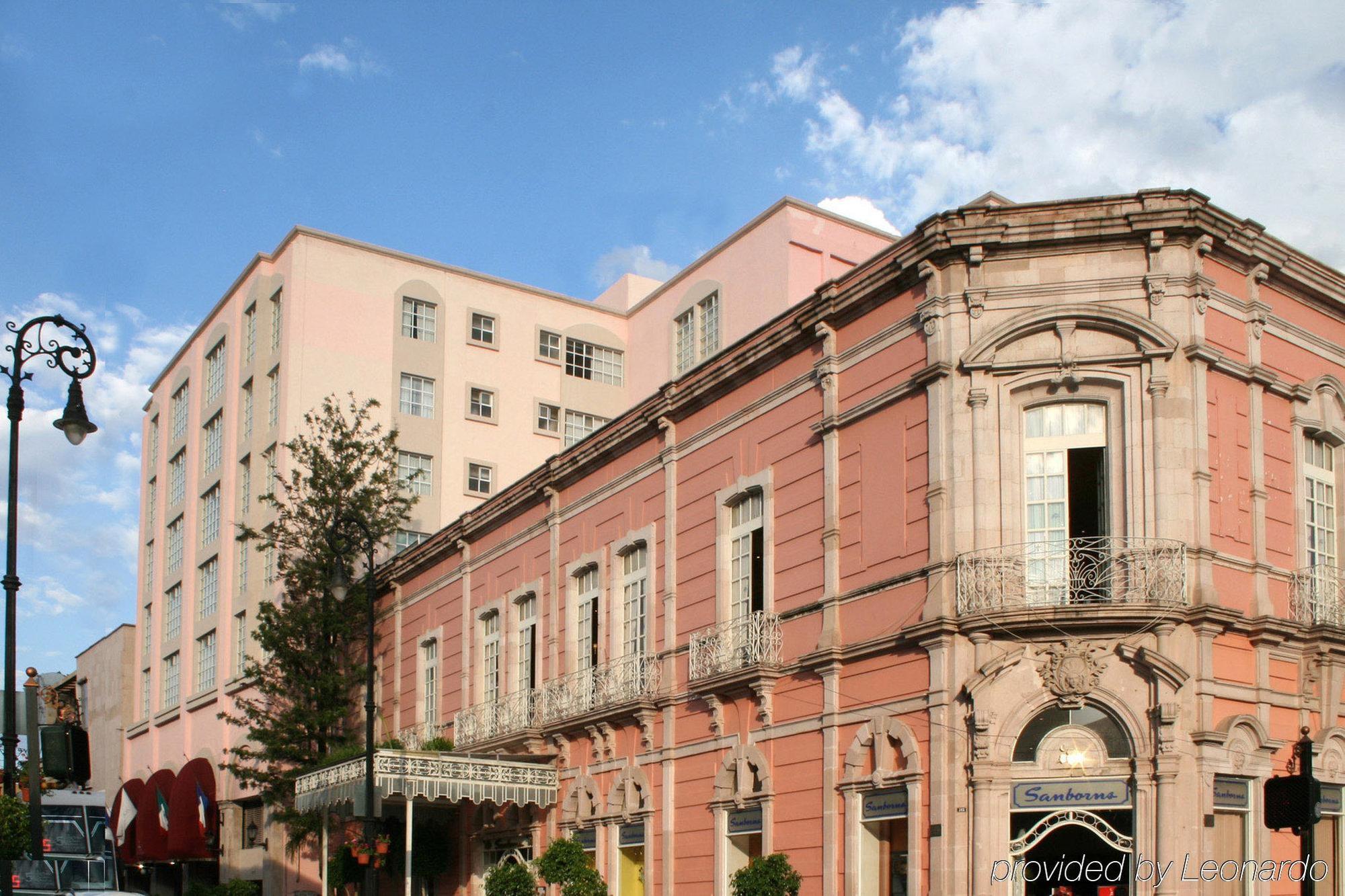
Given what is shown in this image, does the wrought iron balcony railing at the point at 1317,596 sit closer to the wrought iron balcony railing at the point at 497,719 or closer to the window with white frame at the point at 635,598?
the window with white frame at the point at 635,598

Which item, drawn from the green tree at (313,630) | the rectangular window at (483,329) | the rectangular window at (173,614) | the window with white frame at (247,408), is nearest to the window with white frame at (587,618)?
the green tree at (313,630)

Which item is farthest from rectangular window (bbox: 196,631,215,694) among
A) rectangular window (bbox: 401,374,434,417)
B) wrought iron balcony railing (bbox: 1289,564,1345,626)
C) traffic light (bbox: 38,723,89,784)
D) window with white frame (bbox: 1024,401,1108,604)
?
wrought iron balcony railing (bbox: 1289,564,1345,626)

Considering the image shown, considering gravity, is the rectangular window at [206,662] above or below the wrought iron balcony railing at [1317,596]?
below

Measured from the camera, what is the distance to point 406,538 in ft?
137

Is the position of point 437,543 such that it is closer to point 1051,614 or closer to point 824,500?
point 824,500

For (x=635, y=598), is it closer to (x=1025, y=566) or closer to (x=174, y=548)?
(x=1025, y=566)

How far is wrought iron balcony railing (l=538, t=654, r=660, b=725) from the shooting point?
25.5 meters

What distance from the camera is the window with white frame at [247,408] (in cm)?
4406

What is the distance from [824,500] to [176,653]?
34.1 metres

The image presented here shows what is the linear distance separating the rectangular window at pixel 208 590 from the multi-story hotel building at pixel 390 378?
9cm

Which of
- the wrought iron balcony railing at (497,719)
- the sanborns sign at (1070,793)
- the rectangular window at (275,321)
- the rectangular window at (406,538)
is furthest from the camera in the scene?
the rectangular window at (275,321)

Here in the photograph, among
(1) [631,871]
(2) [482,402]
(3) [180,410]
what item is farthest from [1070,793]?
(3) [180,410]

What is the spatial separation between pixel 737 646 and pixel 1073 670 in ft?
21.1

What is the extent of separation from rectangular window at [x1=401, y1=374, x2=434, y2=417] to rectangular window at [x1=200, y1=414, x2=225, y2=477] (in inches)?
267
